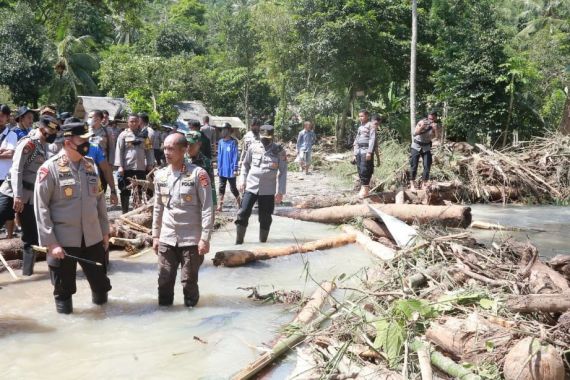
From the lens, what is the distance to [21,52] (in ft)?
78.9

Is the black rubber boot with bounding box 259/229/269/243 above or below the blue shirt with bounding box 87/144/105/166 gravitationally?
below

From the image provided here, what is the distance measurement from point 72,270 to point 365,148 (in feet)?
25.3

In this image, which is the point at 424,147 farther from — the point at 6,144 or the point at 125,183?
the point at 6,144

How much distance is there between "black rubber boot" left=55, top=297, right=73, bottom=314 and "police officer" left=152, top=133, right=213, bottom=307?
840 mm

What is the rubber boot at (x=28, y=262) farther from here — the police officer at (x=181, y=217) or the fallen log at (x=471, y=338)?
the fallen log at (x=471, y=338)

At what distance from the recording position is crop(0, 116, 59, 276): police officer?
6359mm

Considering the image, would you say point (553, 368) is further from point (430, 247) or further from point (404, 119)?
point (404, 119)

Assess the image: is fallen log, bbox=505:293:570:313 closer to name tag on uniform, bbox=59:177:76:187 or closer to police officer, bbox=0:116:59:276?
name tag on uniform, bbox=59:177:76:187

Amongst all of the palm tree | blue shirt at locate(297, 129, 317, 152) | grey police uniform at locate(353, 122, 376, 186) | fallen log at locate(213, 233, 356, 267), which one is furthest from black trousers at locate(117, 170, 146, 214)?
the palm tree

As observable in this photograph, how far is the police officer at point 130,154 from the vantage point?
947cm

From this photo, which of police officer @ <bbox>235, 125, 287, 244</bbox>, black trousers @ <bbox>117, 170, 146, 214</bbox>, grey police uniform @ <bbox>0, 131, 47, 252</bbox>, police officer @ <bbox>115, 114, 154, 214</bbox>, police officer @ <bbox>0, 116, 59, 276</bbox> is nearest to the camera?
police officer @ <bbox>0, 116, 59, 276</bbox>

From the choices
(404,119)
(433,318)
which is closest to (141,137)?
(433,318)

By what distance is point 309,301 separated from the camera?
17.5ft

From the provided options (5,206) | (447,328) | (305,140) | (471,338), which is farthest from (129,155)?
(305,140)
